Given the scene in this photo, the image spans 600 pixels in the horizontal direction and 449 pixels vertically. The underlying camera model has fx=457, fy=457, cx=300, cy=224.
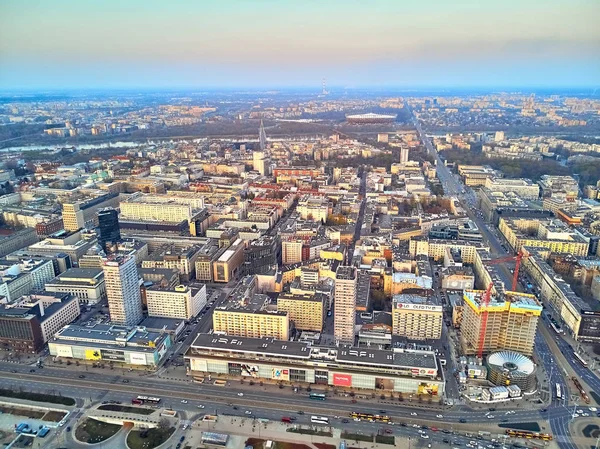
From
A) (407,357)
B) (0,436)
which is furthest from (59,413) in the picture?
(407,357)

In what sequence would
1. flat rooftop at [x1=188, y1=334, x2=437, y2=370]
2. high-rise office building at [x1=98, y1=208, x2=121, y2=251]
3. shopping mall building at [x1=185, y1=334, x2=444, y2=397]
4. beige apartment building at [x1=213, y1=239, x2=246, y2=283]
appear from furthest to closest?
high-rise office building at [x1=98, y1=208, x2=121, y2=251], beige apartment building at [x1=213, y1=239, x2=246, y2=283], flat rooftop at [x1=188, y1=334, x2=437, y2=370], shopping mall building at [x1=185, y1=334, x2=444, y2=397]

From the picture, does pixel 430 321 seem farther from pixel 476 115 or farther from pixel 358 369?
pixel 476 115

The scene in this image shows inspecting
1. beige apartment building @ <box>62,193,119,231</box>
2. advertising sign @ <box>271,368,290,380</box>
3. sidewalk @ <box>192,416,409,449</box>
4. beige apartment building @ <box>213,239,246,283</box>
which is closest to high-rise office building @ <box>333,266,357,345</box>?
advertising sign @ <box>271,368,290,380</box>

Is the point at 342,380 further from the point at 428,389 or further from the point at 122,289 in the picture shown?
the point at 122,289

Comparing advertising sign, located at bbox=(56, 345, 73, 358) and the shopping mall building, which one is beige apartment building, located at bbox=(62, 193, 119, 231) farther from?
the shopping mall building

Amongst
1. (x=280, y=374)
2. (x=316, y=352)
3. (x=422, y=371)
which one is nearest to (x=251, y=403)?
(x=280, y=374)
